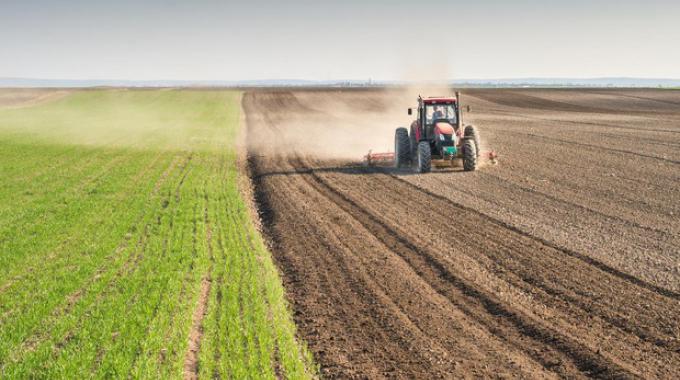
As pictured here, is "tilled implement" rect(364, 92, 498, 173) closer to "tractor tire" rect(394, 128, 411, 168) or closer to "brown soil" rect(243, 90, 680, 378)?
"tractor tire" rect(394, 128, 411, 168)

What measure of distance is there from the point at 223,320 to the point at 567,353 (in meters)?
4.47

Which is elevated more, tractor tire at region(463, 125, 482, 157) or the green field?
tractor tire at region(463, 125, 482, 157)

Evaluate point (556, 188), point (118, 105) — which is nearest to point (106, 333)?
point (556, 188)

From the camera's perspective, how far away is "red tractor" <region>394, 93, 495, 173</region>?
20.3m

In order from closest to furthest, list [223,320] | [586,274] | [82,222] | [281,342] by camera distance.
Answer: [281,342] → [223,320] → [586,274] → [82,222]

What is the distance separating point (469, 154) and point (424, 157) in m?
1.54

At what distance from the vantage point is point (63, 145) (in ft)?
102

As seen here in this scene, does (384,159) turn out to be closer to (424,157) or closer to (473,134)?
(424,157)

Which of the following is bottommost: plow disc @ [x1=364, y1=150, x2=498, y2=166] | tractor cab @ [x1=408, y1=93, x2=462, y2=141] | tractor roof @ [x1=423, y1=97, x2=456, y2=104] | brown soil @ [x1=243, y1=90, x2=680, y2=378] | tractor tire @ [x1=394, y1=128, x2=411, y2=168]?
brown soil @ [x1=243, y1=90, x2=680, y2=378]

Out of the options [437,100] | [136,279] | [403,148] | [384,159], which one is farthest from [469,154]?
[136,279]

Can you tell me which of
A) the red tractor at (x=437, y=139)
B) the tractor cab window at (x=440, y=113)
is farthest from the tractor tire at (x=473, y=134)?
the tractor cab window at (x=440, y=113)

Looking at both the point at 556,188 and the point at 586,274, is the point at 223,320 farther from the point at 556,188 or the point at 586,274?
the point at 556,188

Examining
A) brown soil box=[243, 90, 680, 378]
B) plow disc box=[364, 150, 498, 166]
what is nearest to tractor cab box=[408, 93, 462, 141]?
plow disc box=[364, 150, 498, 166]

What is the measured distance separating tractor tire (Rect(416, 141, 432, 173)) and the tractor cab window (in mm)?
1061
